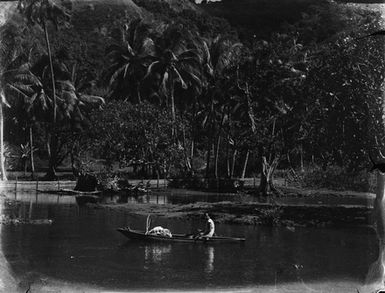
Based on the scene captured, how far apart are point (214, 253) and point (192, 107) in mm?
2084

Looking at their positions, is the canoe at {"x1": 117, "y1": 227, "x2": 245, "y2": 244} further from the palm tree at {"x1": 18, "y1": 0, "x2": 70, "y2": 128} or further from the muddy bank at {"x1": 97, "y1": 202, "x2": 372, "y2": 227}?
the palm tree at {"x1": 18, "y1": 0, "x2": 70, "y2": 128}

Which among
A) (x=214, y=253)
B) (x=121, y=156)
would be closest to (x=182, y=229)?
(x=214, y=253)

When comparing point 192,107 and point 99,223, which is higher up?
point 192,107

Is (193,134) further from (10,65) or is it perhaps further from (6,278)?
(6,278)

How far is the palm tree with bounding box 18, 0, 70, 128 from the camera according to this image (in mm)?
8102

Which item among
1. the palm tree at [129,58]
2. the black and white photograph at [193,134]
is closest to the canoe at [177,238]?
the black and white photograph at [193,134]

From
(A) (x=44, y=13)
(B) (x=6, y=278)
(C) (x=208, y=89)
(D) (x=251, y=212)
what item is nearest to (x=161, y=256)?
(D) (x=251, y=212)

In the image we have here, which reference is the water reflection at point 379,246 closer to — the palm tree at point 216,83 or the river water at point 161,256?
the river water at point 161,256

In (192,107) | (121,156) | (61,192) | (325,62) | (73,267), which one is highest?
(325,62)

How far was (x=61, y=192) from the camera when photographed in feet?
28.9

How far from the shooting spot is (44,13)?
8211mm

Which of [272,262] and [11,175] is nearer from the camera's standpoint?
[272,262]

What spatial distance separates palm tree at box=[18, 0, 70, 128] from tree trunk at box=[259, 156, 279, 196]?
10.5 feet

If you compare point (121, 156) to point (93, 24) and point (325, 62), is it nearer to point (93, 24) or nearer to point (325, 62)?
point (93, 24)
